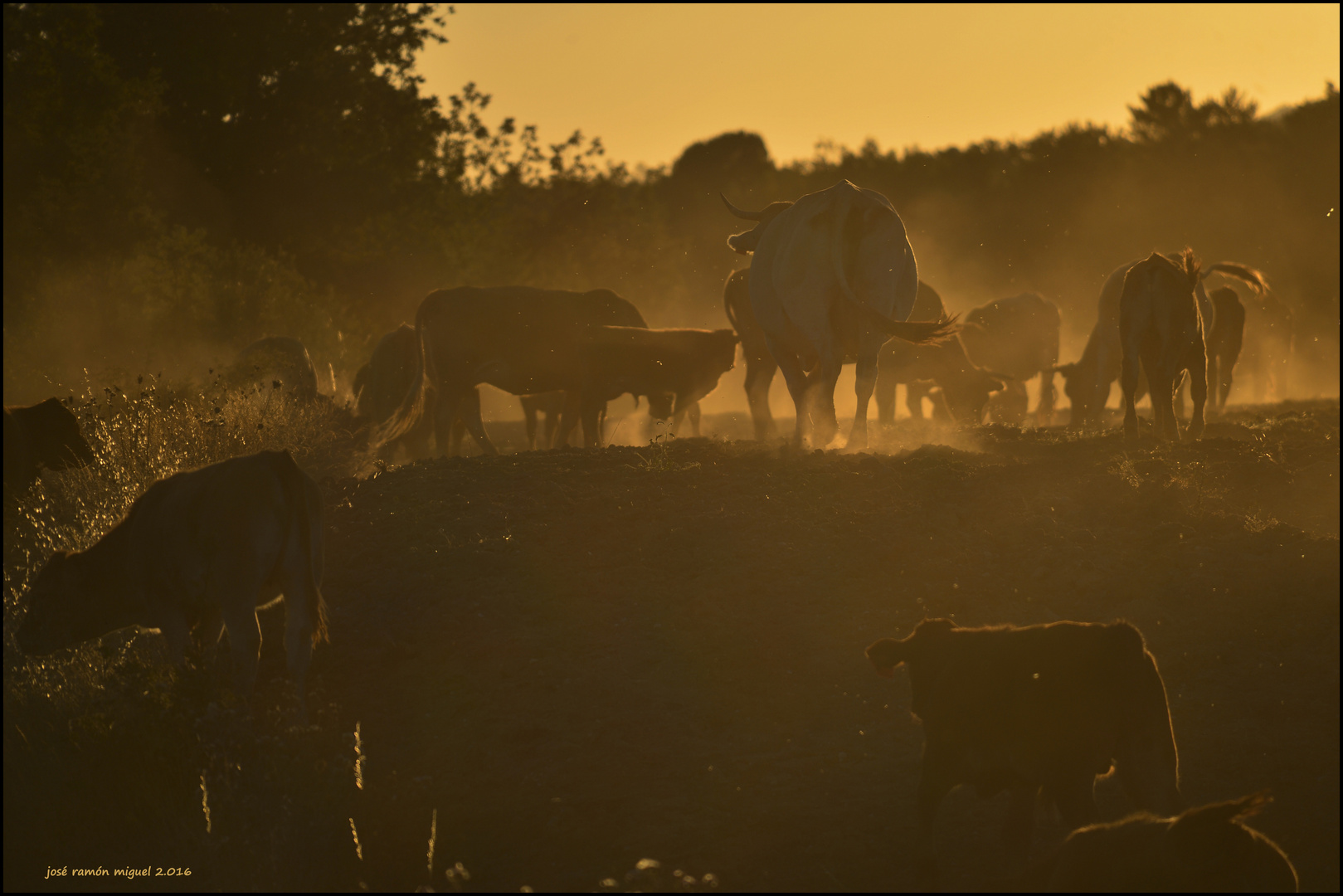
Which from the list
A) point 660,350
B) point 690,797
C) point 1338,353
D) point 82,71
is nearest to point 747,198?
point 1338,353

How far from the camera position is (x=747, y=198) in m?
50.9

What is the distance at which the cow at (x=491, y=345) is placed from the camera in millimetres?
12133

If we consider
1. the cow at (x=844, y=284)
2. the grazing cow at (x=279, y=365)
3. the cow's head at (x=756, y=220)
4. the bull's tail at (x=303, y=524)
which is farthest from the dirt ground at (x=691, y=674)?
the grazing cow at (x=279, y=365)

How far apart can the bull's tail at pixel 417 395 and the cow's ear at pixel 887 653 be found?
749cm

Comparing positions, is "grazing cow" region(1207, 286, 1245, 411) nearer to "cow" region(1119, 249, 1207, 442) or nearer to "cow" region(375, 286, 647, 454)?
"cow" region(1119, 249, 1207, 442)

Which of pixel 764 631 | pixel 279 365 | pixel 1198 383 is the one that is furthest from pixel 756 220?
pixel 279 365

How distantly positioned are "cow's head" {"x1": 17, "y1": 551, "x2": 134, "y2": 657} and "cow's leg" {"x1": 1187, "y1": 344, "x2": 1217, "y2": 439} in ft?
30.1

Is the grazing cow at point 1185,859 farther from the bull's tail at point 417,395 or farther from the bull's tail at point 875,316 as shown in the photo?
the bull's tail at point 417,395

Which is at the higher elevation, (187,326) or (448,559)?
(187,326)

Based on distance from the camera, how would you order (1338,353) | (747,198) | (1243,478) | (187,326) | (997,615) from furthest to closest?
(747,198) → (1338,353) → (187,326) → (1243,478) → (997,615)

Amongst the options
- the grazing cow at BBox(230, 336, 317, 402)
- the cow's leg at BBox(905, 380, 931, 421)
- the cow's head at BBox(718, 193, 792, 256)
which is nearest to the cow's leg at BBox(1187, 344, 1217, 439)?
the cow's head at BBox(718, 193, 792, 256)

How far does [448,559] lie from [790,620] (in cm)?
220

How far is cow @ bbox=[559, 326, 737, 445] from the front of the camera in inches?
447

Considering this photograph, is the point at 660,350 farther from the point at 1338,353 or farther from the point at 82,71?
the point at 1338,353
